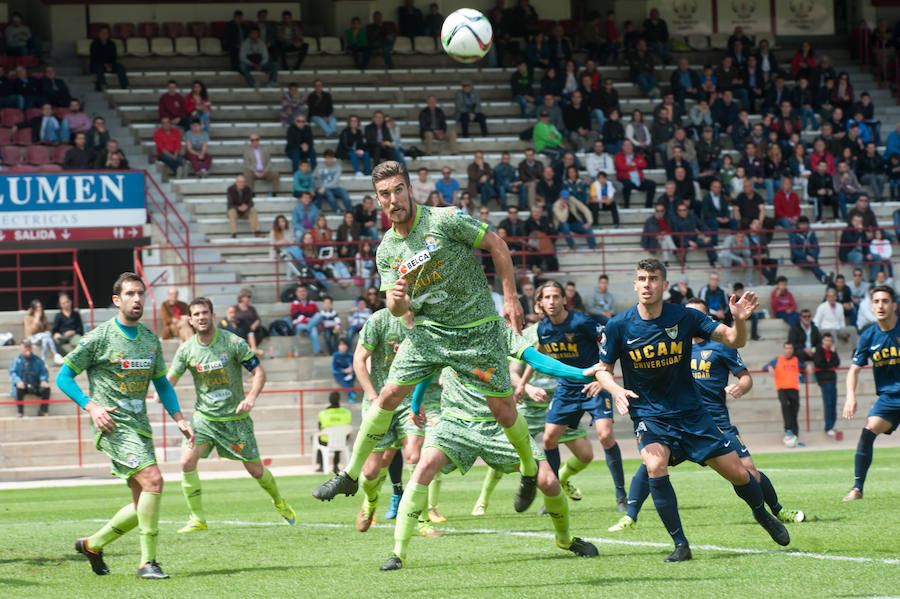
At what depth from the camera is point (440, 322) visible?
828 cm

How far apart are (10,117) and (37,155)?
1.48 m

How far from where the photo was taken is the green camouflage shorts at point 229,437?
1234 cm

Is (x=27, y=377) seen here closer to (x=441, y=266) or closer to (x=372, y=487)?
(x=372, y=487)

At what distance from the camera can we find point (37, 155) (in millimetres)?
26969

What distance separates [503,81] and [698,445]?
26.3 metres

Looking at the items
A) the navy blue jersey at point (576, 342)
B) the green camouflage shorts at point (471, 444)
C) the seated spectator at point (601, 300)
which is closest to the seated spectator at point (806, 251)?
the seated spectator at point (601, 300)

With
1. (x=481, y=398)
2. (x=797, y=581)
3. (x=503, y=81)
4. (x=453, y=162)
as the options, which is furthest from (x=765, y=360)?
(x=797, y=581)

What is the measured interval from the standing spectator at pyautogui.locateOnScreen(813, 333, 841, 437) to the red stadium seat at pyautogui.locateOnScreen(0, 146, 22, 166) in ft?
57.7

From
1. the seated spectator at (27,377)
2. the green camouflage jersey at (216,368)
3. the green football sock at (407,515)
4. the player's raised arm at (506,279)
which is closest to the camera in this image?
the player's raised arm at (506,279)

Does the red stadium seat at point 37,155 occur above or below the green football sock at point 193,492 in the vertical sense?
above

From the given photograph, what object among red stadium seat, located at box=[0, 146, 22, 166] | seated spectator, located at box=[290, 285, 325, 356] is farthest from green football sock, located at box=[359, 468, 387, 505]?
red stadium seat, located at box=[0, 146, 22, 166]

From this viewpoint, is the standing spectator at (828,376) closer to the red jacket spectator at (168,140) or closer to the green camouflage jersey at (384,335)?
the green camouflage jersey at (384,335)

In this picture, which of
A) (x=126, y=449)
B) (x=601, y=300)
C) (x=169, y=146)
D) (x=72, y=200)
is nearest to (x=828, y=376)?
(x=601, y=300)

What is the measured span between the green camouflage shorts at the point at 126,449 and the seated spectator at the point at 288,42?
24.1 meters
